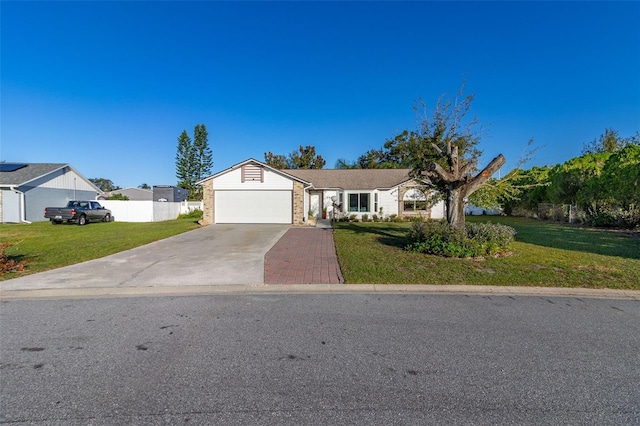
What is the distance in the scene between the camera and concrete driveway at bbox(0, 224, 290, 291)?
6383 millimetres

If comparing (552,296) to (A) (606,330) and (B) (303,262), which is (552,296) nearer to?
(A) (606,330)

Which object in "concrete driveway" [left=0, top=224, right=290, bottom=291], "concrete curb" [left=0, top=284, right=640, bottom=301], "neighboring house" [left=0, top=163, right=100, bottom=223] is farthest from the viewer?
"neighboring house" [left=0, top=163, right=100, bottom=223]

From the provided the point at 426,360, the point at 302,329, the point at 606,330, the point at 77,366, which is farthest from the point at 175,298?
the point at 606,330

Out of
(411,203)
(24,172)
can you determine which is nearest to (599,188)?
(411,203)

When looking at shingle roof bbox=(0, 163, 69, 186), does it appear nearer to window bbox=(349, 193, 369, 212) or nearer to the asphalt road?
window bbox=(349, 193, 369, 212)

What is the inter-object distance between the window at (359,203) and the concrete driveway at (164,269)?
1294 centimetres

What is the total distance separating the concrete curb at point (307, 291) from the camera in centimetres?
562

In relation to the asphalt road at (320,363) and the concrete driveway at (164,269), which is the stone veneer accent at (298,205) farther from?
the asphalt road at (320,363)

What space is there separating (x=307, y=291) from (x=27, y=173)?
94.6 feet

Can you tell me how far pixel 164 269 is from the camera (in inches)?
298

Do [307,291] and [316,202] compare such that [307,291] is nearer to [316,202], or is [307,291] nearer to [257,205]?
[257,205]

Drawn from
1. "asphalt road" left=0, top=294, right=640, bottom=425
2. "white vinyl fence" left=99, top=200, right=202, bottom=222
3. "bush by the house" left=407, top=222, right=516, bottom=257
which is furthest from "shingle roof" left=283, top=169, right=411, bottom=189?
"asphalt road" left=0, top=294, right=640, bottom=425

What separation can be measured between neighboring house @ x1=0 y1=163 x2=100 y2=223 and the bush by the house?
1071 inches

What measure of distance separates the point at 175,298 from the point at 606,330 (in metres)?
6.51
